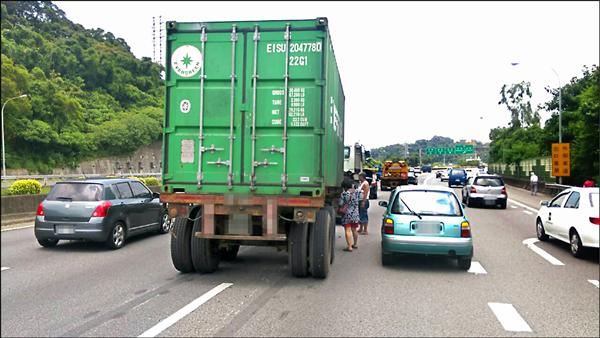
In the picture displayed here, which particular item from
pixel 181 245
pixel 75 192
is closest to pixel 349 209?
pixel 181 245

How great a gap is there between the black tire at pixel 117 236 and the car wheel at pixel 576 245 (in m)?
9.07

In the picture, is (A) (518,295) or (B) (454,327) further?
(A) (518,295)

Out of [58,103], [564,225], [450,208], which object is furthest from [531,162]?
[58,103]

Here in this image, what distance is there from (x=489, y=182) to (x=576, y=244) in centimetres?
1222

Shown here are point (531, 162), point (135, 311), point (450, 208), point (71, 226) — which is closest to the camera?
point (135, 311)

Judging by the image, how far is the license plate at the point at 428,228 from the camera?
7.50 metres

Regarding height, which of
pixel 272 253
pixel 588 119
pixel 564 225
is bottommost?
pixel 272 253

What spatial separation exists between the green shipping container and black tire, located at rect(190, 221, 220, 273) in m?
0.87

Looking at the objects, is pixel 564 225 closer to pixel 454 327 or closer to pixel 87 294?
pixel 454 327

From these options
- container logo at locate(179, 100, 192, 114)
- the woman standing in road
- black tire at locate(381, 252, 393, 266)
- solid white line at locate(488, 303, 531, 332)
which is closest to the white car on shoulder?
black tire at locate(381, 252, 393, 266)

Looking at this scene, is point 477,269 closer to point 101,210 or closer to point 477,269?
point 477,269

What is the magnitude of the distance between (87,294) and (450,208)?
5.68m

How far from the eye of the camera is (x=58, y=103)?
2986 millimetres

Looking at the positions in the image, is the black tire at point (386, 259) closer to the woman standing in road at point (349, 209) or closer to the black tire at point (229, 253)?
the woman standing in road at point (349, 209)
